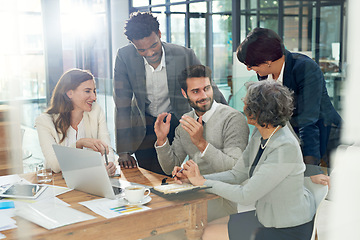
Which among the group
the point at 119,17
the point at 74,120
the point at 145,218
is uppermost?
the point at 119,17

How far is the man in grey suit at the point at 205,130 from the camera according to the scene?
1.44m

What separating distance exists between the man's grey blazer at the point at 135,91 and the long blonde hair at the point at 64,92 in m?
0.12

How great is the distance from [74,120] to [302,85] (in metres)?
→ 0.81

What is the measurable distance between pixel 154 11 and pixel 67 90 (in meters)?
0.38

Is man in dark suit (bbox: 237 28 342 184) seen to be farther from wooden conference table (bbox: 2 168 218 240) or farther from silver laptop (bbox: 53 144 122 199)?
silver laptop (bbox: 53 144 122 199)

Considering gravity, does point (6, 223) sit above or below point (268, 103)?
below

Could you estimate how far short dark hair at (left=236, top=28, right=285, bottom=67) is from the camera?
1312 mm

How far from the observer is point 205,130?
1450 mm

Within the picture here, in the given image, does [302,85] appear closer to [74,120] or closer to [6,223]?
[74,120]

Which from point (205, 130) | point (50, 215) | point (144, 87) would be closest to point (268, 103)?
point (205, 130)

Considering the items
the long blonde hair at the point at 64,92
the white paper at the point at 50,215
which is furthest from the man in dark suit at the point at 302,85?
the white paper at the point at 50,215

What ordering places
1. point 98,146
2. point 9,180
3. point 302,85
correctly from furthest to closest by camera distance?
point 98,146 < point 9,180 < point 302,85

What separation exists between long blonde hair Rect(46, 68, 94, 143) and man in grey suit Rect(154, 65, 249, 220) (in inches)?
12.3

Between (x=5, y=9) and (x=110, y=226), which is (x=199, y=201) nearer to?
(x=110, y=226)
